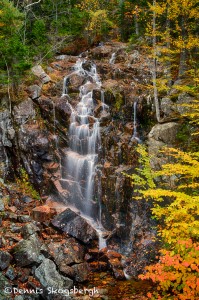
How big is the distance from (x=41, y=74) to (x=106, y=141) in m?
7.41

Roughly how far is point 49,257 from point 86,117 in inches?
343

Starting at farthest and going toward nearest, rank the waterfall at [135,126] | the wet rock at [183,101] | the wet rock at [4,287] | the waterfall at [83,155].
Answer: the waterfall at [135,126] < the waterfall at [83,155] < the wet rock at [183,101] < the wet rock at [4,287]

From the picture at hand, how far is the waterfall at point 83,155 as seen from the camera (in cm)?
1408

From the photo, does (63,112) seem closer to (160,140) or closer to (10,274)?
(160,140)

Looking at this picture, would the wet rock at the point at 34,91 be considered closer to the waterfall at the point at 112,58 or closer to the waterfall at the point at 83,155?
the waterfall at the point at 83,155

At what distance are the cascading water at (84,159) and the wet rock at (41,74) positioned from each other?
3009 millimetres

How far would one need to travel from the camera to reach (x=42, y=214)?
39.4 feet

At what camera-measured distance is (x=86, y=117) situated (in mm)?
15836

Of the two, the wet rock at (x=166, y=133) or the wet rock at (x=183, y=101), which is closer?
the wet rock at (x=166, y=133)

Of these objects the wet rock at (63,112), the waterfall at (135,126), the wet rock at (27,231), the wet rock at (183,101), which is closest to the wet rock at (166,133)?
the wet rock at (183,101)

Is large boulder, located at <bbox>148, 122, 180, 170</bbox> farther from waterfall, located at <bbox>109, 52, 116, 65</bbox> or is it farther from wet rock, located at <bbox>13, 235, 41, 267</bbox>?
waterfall, located at <bbox>109, 52, 116, 65</bbox>

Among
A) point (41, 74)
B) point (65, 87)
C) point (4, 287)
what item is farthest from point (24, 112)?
point (4, 287)

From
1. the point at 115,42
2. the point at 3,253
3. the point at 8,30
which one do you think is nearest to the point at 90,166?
the point at 3,253

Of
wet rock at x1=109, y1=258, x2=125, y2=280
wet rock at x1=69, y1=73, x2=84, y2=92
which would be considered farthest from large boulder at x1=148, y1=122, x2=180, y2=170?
wet rock at x1=69, y1=73, x2=84, y2=92
